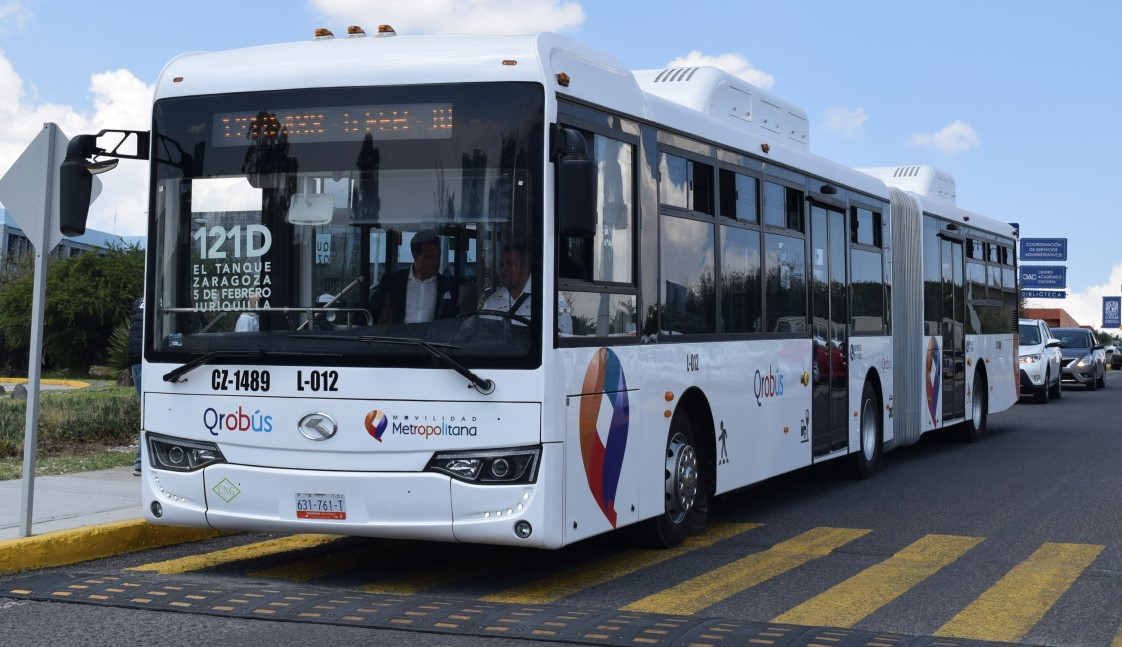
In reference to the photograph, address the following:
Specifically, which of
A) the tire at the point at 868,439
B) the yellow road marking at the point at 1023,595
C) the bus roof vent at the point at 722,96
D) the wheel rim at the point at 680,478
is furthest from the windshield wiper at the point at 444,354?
the tire at the point at 868,439

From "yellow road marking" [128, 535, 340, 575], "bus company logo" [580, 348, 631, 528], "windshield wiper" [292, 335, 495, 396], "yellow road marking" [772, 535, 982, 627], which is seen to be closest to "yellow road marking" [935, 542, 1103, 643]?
"yellow road marking" [772, 535, 982, 627]

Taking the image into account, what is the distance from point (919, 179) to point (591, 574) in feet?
35.4

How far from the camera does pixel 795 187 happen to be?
1213 cm

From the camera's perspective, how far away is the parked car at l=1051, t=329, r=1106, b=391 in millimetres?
37219

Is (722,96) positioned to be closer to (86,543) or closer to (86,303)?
(86,543)

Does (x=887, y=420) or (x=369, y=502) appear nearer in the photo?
(x=369, y=502)

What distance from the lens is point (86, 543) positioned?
898 centimetres

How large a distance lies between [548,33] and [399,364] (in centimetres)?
202

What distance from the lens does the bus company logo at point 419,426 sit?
24.6 feet

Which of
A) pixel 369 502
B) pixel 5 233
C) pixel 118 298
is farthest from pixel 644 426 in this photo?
pixel 5 233

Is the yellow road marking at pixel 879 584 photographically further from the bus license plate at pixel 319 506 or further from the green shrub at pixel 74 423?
the green shrub at pixel 74 423

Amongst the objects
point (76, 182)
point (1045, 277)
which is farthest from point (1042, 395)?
point (1045, 277)

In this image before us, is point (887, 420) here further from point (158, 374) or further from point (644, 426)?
point (158, 374)

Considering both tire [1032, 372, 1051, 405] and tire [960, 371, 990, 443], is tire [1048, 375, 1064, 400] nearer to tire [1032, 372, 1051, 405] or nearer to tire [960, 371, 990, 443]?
tire [1032, 372, 1051, 405]
